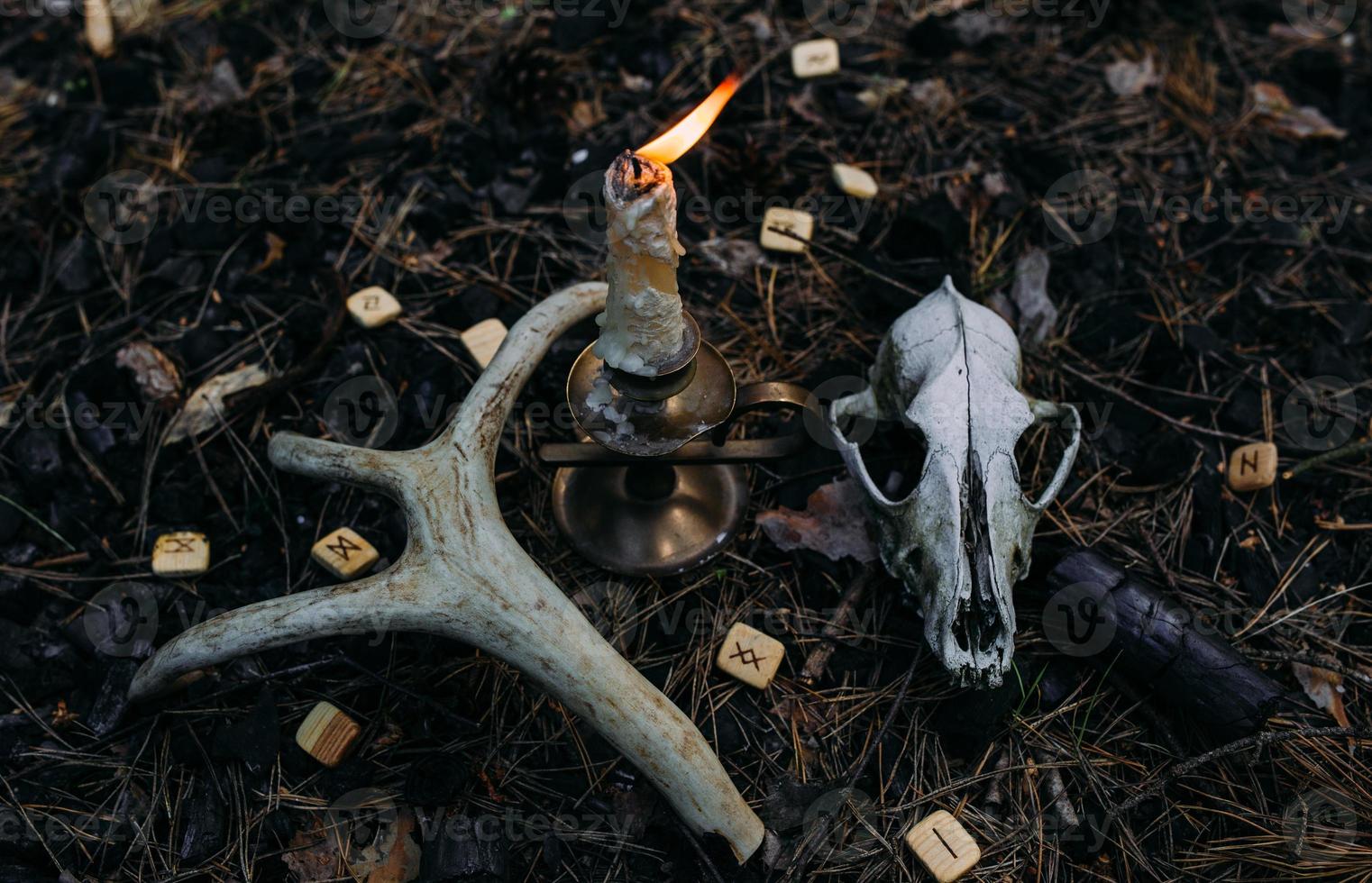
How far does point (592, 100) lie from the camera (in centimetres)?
398

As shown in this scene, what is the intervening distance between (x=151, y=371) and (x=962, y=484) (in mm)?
2781

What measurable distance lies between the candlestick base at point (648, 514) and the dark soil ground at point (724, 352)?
0.29 ft

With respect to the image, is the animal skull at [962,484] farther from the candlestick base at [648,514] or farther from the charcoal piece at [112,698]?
the charcoal piece at [112,698]

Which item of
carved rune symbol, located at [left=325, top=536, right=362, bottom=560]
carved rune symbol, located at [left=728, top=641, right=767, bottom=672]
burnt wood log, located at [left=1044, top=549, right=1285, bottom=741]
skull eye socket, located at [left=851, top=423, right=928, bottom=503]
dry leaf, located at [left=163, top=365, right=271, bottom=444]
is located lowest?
burnt wood log, located at [left=1044, top=549, right=1285, bottom=741]

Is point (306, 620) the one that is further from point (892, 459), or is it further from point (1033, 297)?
point (1033, 297)

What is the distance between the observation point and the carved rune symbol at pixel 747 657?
105 inches

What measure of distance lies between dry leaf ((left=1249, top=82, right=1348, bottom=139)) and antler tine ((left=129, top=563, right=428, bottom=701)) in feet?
13.2

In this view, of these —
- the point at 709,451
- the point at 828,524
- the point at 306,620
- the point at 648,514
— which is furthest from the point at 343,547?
the point at 828,524

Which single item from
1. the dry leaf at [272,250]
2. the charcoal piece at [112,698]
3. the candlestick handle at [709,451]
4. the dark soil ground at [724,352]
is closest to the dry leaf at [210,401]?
the dark soil ground at [724,352]

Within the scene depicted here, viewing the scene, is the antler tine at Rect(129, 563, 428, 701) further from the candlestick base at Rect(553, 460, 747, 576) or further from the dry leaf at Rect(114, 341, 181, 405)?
the dry leaf at Rect(114, 341, 181, 405)

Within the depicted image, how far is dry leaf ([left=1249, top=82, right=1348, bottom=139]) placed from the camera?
392 centimetres

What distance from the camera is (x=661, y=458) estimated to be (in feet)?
7.71

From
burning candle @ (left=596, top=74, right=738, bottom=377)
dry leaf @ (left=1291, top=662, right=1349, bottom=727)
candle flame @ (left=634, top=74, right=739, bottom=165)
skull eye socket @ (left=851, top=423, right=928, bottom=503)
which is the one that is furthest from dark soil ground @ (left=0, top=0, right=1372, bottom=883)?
candle flame @ (left=634, top=74, right=739, bottom=165)

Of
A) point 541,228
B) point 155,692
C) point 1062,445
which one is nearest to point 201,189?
point 541,228
